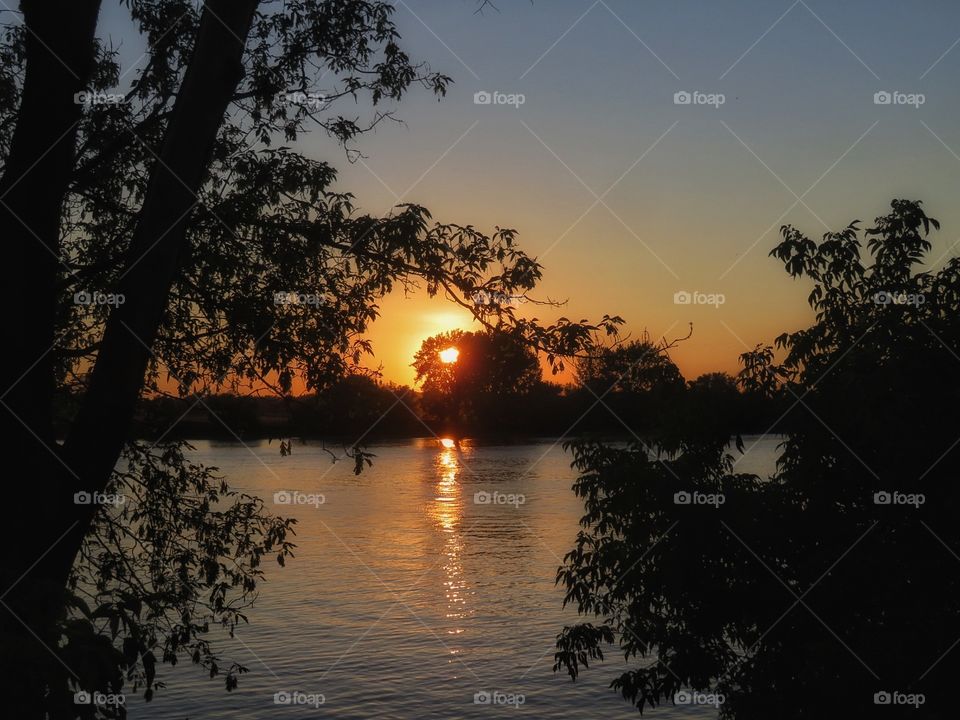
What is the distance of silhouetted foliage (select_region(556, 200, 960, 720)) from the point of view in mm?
10094

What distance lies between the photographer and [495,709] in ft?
70.4

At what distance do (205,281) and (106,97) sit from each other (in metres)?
2.14

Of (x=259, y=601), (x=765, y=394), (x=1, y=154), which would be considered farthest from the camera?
(x=259, y=601)

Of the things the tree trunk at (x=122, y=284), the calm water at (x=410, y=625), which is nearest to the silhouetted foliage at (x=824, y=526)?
the calm water at (x=410, y=625)

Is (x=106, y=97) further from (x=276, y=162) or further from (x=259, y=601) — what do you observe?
(x=259, y=601)

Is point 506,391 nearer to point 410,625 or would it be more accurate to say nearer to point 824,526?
point 824,526

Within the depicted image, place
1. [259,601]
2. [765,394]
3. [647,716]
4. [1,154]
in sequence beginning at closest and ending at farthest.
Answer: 1. [1,154]
2. [765,394]
3. [647,716]
4. [259,601]

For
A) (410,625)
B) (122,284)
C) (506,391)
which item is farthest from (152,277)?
(410,625)

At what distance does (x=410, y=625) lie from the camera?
29969 mm

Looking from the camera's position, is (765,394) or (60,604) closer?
(60,604)

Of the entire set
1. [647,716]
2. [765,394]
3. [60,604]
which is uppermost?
[765,394]

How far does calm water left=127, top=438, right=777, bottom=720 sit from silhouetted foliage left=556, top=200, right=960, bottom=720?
1.39m

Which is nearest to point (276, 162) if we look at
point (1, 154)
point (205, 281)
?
point (205, 281)

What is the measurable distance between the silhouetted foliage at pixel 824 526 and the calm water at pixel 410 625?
139 cm
